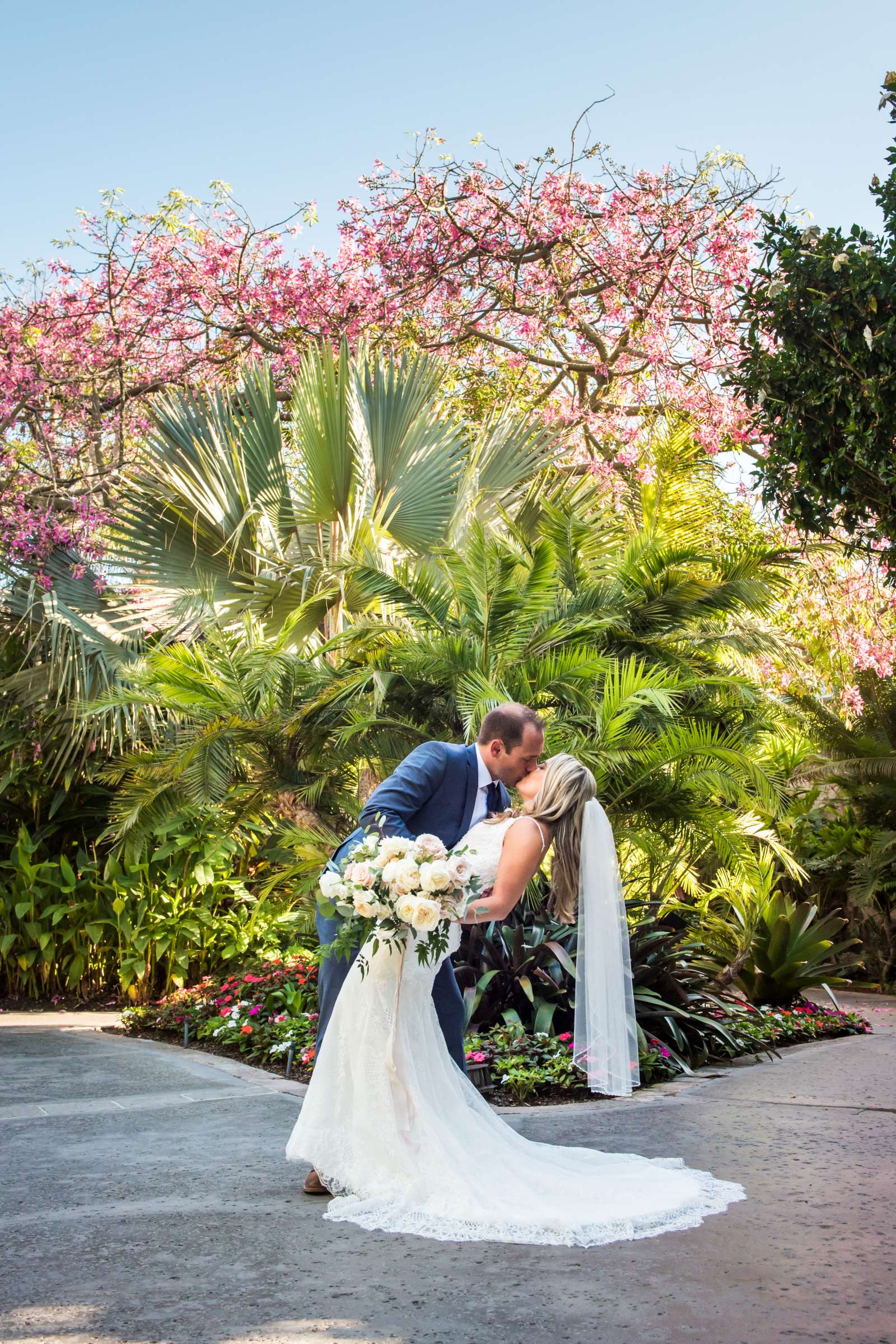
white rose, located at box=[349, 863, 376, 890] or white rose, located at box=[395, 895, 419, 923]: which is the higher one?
white rose, located at box=[349, 863, 376, 890]

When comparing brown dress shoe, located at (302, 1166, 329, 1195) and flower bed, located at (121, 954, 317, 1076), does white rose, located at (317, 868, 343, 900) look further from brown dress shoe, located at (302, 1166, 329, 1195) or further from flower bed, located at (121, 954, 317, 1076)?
flower bed, located at (121, 954, 317, 1076)

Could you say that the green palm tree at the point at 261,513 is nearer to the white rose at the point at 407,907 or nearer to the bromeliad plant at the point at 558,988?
the bromeliad plant at the point at 558,988

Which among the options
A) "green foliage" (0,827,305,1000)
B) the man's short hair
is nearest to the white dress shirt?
the man's short hair

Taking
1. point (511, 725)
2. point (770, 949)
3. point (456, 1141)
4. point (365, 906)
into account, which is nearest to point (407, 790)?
point (511, 725)

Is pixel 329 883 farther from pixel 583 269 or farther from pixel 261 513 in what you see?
pixel 583 269

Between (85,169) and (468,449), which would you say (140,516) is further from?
(85,169)

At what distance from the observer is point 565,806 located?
15.7 ft

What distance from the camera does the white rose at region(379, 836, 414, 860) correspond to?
4121 millimetres

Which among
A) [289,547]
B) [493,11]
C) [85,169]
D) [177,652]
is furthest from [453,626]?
[85,169]

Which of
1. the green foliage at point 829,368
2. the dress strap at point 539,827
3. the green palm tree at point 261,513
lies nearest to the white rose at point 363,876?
the dress strap at point 539,827

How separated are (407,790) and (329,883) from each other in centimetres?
53

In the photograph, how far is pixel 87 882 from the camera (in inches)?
392

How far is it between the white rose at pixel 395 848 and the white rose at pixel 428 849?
0.08ft

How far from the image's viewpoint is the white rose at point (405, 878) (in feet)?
13.2
